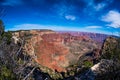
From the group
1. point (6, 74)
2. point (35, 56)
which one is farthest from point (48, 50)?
point (6, 74)

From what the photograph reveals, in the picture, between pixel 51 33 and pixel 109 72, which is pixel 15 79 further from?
pixel 51 33

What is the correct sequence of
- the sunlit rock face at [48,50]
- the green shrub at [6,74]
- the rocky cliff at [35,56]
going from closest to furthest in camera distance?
1. the green shrub at [6,74]
2. the rocky cliff at [35,56]
3. the sunlit rock face at [48,50]

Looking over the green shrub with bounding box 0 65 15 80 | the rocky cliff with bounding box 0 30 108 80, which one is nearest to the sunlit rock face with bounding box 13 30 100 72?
the rocky cliff with bounding box 0 30 108 80

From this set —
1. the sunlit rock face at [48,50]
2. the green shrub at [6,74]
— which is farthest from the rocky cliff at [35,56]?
the green shrub at [6,74]

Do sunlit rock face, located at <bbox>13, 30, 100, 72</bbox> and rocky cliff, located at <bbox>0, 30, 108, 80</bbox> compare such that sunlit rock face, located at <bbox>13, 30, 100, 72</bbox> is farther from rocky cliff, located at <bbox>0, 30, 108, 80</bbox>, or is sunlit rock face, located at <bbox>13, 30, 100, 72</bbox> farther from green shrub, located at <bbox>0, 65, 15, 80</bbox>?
green shrub, located at <bbox>0, 65, 15, 80</bbox>

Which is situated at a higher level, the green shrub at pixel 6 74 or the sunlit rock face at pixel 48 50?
the green shrub at pixel 6 74

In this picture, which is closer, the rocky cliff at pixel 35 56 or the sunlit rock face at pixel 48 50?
the rocky cliff at pixel 35 56

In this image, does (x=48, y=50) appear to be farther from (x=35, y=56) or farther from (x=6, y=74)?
(x=6, y=74)

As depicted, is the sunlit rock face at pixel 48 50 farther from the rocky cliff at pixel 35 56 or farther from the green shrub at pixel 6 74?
the green shrub at pixel 6 74

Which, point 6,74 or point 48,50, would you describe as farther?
point 48,50

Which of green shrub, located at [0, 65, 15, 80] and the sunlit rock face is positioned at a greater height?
green shrub, located at [0, 65, 15, 80]

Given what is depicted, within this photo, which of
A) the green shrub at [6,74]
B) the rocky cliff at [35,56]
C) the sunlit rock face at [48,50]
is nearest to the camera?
the green shrub at [6,74]

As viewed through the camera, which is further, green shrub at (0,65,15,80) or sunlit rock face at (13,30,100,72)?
sunlit rock face at (13,30,100,72)
